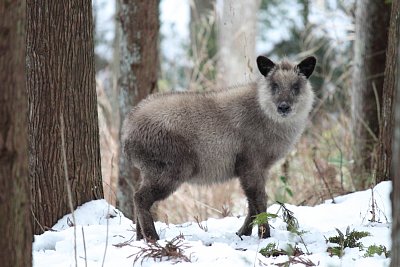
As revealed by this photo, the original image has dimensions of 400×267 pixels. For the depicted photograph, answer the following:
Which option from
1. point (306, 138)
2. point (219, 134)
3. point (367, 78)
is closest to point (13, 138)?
point (219, 134)

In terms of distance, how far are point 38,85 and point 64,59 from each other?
31cm

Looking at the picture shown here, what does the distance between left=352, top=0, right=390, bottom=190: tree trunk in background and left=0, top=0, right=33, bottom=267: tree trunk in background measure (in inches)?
230

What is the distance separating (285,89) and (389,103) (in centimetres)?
109

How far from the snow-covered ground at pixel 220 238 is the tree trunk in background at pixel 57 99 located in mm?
243

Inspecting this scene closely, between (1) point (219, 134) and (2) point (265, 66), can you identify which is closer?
(1) point (219, 134)

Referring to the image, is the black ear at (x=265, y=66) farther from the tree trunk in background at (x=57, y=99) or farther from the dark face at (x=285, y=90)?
the tree trunk in background at (x=57, y=99)

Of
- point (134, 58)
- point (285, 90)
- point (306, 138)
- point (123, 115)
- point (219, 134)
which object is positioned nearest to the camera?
→ point (219, 134)

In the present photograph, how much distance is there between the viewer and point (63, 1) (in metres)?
5.70

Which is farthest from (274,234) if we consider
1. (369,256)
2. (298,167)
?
(298,167)

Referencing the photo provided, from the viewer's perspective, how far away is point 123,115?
898 centimetres

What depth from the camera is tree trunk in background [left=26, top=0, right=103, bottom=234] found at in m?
5.61

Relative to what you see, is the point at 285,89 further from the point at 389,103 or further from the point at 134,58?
the point at 134,58

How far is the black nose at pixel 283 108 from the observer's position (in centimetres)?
611

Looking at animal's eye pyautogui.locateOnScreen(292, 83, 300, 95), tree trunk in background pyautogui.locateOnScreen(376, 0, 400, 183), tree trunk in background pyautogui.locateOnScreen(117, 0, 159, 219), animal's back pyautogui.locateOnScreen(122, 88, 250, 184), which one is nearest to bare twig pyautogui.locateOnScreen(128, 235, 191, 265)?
animal's back pyautogui.locateOnScreen(122, 88, 250, 184)
